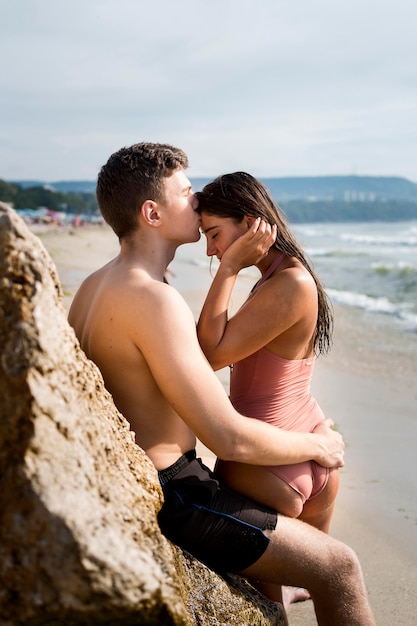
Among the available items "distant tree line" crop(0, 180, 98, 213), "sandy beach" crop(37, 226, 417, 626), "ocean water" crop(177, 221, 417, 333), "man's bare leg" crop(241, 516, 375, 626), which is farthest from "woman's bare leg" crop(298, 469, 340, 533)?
"distant tree line" crop(0, 180, 98, 213)

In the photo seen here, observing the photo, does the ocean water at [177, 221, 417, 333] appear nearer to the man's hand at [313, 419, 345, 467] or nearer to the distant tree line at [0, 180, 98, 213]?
the man's hand at [313, 419, 345, 467]

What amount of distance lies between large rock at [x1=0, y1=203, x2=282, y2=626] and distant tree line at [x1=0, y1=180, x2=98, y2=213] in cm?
10549

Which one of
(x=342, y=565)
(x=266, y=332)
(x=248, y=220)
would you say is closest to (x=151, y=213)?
(x=248, y=220)

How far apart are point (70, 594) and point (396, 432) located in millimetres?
6384

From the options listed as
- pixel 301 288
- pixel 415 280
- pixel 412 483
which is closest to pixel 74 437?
pixel 301 288

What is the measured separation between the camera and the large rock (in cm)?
195

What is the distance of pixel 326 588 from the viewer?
317cm

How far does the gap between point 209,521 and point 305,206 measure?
523ft

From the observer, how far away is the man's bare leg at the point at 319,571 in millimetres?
3125

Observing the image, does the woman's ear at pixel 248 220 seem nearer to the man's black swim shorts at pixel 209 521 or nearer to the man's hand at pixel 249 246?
the man's hand at pixel 249 246

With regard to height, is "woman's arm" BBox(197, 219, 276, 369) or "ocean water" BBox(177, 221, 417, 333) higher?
"woman's arm" BBox(197, 219, 276, 369)

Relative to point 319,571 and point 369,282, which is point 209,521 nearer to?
point 319,571

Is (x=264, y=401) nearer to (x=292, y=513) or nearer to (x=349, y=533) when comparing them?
(x=292, y=513)

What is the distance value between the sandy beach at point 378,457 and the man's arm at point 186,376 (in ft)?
5.02
